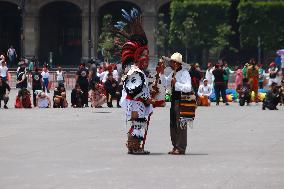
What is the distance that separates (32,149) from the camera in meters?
17.6

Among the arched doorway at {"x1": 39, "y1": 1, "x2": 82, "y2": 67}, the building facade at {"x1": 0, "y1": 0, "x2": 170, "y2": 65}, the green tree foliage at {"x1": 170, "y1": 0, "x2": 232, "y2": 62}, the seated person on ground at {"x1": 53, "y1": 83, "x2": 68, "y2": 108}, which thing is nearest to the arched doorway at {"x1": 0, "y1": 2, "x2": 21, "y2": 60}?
the building facade at {"x1": 0, "y1": 0, "x2": 170, "y2": 65}

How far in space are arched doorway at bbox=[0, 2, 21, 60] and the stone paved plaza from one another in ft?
159

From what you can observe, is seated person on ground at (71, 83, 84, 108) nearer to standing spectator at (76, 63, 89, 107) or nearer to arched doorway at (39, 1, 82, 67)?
standing spectator at (76, 63, 89, 107)

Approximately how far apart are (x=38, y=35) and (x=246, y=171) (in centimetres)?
5818

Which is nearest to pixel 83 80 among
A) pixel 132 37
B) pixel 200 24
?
pixel 132 37

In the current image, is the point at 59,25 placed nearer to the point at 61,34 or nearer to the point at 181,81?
the point at 61,34

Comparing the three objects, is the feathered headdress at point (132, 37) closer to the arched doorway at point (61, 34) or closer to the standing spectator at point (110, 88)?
the standing spectator at point (110, 88)

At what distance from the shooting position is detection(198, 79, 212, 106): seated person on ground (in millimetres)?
34375

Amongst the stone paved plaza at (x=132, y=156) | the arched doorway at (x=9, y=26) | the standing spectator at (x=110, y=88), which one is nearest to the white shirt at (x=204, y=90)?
the standing spectator at (x=110, y=88)

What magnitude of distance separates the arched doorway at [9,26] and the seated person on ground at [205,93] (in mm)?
40939

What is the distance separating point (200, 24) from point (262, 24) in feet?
13.4

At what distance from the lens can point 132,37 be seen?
1733 centimetres

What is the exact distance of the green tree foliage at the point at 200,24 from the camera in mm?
65625

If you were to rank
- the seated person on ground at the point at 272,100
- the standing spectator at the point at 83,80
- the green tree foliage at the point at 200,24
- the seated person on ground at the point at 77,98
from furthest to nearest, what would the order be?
1. the green tree foliage at the point at 200,24
2. the standing spectator at the point at 83,80
3. the seated person on ground at the point at 77,98
4. the seated person on ground at the point at 272,100
